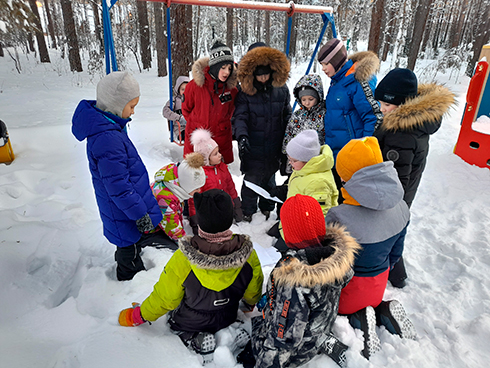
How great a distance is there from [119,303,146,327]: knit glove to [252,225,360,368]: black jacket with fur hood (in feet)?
2.54

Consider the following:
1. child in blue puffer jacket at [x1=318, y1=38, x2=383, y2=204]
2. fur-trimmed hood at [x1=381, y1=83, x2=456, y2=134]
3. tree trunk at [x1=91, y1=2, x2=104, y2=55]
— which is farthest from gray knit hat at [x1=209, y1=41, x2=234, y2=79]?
tree trunk at [x1=91, y1=2, x2=104, y2=55]

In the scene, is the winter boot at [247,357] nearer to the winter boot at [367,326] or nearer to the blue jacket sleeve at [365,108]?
the winter boot at [367,326]

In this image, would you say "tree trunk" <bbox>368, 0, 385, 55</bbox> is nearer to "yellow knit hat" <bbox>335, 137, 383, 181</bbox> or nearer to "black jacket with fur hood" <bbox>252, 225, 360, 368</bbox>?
"yellow knit hat" <bbox>335, 137, 383, 181</bbox>

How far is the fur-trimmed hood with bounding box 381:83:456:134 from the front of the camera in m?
2.27

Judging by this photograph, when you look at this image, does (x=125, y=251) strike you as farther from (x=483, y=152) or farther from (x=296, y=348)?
(x=483, y=152)

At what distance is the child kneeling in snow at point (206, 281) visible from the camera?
1.64 meters

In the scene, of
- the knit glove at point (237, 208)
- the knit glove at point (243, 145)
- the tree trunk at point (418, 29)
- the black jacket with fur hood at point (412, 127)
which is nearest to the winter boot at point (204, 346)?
the knit glove at point (237, 208)

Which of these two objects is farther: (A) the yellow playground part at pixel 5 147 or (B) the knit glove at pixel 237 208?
(A) the yellow playground part at pixel 5 147

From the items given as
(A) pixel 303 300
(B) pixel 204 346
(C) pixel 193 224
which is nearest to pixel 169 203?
(C) pixel 193 224

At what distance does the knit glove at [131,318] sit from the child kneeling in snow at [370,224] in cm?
130

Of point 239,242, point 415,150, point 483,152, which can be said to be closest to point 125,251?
point 239,242

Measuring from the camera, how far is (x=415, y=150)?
2395 millimetres

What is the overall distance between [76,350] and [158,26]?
1244 centimetres

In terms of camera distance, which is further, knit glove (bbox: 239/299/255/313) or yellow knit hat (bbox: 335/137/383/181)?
knit glove (bbox: 239/299/255/313)
